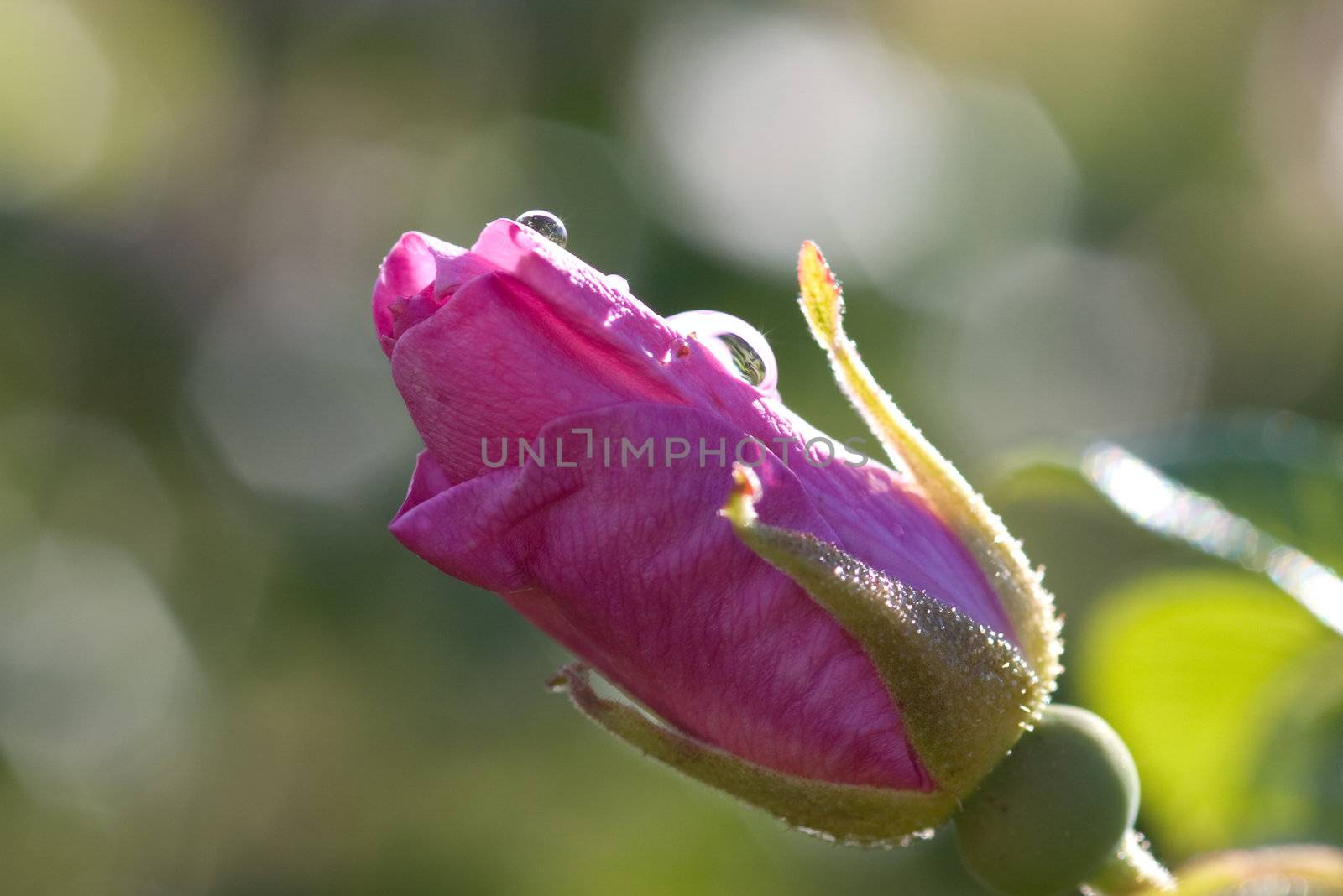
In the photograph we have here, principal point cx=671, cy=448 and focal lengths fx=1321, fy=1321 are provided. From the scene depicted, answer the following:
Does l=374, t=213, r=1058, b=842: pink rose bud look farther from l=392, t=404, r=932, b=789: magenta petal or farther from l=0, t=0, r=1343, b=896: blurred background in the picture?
l=0, t=0, r=1343, b=896: blurred background

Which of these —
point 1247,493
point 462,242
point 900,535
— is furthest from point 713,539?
point 462,242

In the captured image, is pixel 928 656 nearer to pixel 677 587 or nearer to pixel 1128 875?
pixel 677 587

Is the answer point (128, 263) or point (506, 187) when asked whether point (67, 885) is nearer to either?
point (128, 263)

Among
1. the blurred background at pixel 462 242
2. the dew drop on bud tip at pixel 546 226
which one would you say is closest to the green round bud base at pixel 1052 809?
the dew drop on bud tip at pixel 546 226

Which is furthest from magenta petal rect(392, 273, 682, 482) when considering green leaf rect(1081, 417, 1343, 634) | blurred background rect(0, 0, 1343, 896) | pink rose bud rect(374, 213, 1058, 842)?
blurred background rect(0, 0, 1343, 896)

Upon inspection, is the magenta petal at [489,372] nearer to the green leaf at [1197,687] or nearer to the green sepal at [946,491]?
the green sepal at [946,491]

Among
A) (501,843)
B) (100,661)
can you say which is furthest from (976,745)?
(100,661)
